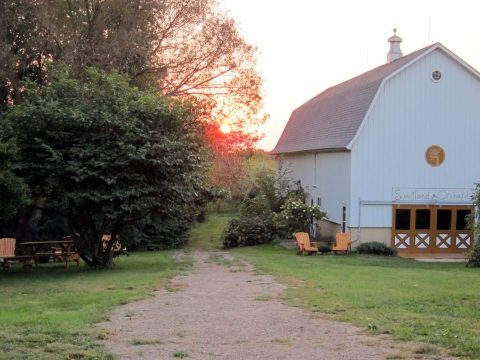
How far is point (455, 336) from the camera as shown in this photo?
758 cm

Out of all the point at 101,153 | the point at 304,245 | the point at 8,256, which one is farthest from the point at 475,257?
the point at 8,256

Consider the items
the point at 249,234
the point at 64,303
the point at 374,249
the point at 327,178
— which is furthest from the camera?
the point at 249,234

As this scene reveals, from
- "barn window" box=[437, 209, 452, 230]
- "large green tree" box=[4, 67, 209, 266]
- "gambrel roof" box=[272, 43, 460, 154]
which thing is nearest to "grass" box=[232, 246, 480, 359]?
"large green tree" box=[4, 67, 209, 266]

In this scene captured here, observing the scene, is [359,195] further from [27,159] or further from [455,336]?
[455,336]

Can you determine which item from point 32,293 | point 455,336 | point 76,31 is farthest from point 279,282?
point 76,31

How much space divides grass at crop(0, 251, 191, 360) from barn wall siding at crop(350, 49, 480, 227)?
10.5m

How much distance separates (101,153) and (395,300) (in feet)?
32.8

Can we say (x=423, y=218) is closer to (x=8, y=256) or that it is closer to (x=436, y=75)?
(x=436, y=75)

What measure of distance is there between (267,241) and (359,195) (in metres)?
6.68

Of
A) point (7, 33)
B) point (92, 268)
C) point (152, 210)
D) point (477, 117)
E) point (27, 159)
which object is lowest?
point (92, 268)

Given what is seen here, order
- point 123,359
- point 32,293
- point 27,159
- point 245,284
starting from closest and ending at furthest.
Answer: point 123,359 → point 32,293 → point 245,284 → point 27,159

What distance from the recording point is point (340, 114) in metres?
29.6

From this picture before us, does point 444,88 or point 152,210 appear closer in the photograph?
point 152,210

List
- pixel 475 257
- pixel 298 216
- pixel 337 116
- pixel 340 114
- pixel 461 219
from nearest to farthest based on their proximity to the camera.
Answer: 1. pixel 475 257
2. pixel 461 219
3. pixel 298 216
4. pixel 340 114
5. pixel 337 116
